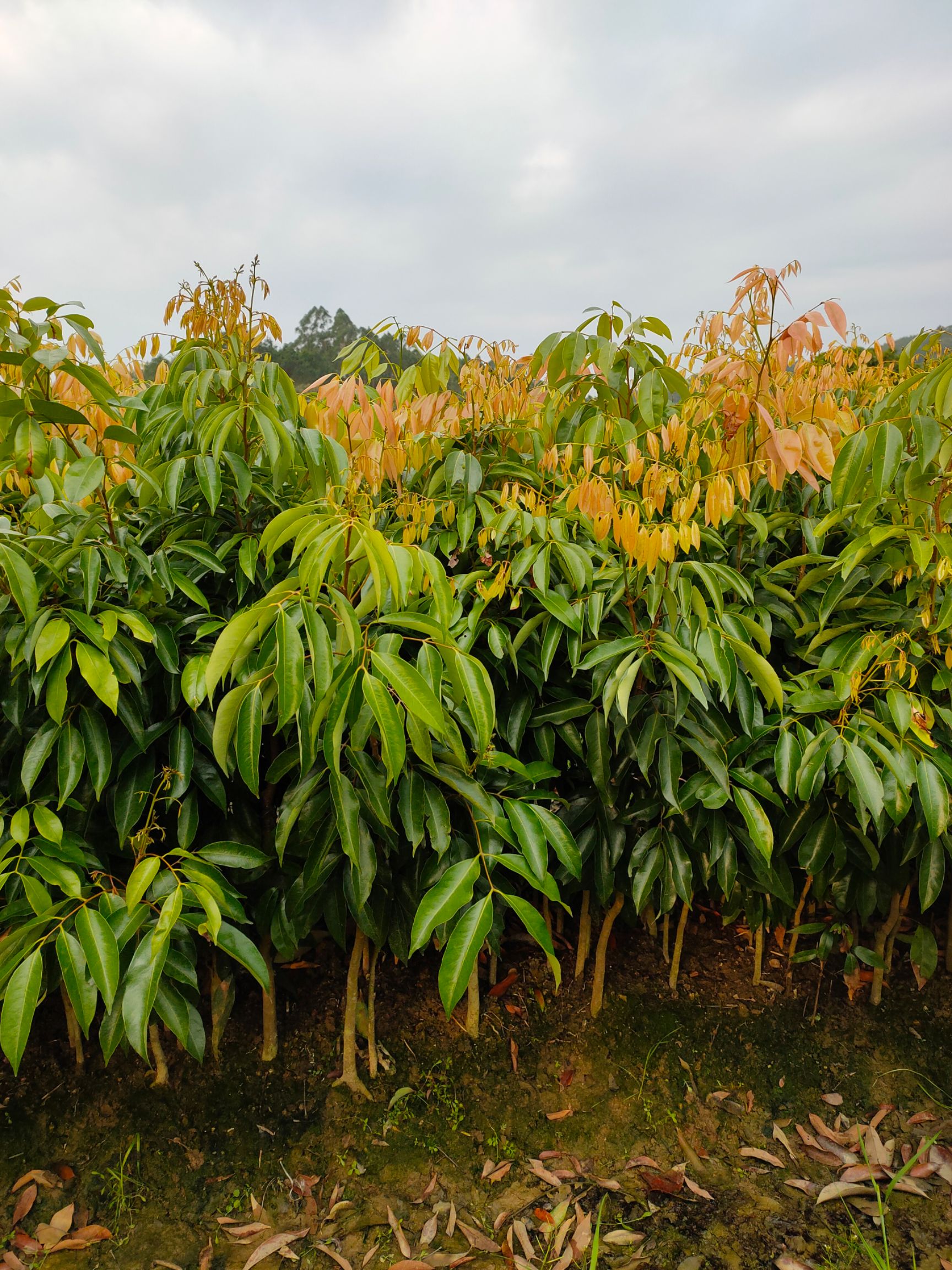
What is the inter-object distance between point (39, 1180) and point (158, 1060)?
294 millimetres

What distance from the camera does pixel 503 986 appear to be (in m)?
2.02

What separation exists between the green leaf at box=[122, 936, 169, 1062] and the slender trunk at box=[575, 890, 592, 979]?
1088 millimetres

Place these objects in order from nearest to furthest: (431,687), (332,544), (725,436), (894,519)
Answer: (332,544) → (431,687) → (894,519) → (725,436)

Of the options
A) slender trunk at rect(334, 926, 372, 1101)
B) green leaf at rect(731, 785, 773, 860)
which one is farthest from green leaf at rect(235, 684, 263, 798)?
green leaf at rect(731, 785, 773, 860)

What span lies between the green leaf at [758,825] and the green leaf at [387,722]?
0.77m

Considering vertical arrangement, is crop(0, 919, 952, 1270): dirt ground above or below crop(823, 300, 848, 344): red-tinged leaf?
below

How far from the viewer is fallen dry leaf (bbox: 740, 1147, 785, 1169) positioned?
167 centimetres

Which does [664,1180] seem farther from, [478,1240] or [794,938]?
[794,938]

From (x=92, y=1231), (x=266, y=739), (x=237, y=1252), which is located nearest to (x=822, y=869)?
(x=266, y=739)

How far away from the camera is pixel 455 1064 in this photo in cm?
184

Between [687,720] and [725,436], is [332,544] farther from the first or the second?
[725,436]

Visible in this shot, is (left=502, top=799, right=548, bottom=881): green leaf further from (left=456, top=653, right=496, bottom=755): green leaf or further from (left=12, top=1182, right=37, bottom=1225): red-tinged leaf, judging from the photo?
(left=12, top=1182, right=37, bottom=1225): red-tinged leaf

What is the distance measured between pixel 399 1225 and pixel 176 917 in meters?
0.94

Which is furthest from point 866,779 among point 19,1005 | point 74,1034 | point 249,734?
point 74,1034
